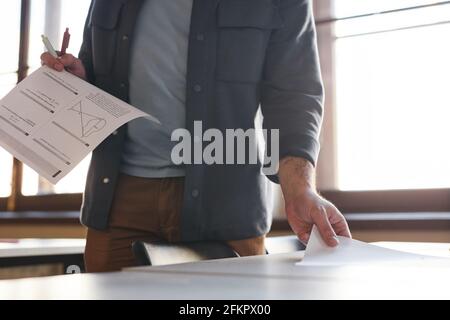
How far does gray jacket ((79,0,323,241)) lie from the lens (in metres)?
1.37

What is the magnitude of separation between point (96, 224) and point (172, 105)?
0.34 m

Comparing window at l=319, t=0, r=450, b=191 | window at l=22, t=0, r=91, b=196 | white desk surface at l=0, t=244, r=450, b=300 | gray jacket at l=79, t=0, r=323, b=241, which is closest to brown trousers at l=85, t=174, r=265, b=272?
gray jacket at l=79, t=0, r=323, b=241

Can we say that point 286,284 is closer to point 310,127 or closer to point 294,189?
point 294,189

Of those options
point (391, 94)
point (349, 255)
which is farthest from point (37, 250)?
point (391, 94)

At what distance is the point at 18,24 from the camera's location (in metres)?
4.09

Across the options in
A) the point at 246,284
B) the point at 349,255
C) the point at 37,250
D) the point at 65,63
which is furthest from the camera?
the point at 37,250

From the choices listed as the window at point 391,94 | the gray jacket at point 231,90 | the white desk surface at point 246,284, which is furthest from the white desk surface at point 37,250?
the window at point 391,94

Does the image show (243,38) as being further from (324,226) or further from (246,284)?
(246,284)

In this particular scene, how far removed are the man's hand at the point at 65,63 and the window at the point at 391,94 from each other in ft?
5.17

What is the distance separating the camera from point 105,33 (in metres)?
1.51

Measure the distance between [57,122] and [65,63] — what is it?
0.23m

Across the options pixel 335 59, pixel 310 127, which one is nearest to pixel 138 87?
pixel 310 127

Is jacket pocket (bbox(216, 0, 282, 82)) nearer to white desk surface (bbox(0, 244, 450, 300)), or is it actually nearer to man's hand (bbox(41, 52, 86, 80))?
man's hand (bbox(41, 52, 86, 80))

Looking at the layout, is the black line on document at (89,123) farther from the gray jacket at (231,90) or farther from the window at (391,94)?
the window at (391,94)
